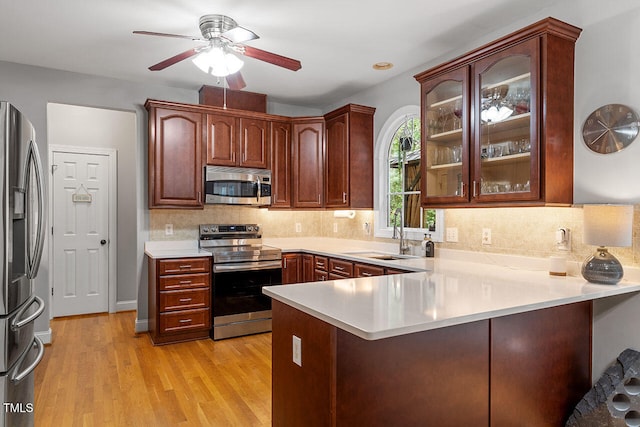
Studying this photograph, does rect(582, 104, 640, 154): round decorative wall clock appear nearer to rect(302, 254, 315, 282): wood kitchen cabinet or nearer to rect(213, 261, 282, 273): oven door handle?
rect(302, 254, 315, 282): wood kitchen cabinet

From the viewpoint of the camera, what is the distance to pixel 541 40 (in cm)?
239

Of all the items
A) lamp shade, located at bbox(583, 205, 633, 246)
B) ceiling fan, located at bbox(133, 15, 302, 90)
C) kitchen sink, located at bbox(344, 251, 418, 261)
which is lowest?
kitchen sink, located at bbox(344, 251, 418, 261)

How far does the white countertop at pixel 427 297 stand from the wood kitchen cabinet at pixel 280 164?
2429 mm

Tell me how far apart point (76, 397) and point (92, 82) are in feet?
9.46

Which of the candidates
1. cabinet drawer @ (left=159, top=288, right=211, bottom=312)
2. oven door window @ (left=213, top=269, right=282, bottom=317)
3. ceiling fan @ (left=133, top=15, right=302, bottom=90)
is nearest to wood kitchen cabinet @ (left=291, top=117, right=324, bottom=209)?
oven door window @ (left=213, top=269, right=282, bottom=317)

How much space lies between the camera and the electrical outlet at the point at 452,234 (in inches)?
133

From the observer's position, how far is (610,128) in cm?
236

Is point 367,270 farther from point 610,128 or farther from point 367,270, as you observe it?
point 610,128

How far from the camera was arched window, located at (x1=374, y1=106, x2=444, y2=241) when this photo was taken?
12.5ft

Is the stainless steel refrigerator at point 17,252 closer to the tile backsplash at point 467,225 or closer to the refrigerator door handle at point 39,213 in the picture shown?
the refrigerator door handle at point 39,213

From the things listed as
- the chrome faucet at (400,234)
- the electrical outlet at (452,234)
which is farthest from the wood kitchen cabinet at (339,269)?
the electrical outlet at (452,234)

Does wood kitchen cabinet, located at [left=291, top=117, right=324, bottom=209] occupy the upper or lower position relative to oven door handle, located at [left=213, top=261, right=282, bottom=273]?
upper

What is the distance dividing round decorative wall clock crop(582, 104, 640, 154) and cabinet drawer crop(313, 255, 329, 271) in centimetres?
237

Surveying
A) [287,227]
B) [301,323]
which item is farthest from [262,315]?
[301,323]
